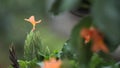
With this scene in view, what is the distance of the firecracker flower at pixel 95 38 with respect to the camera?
631 millimetres

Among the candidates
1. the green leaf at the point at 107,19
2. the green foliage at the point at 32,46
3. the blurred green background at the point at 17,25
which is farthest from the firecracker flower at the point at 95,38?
the blurred green background at the point at 17,25

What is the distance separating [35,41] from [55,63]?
0.63m

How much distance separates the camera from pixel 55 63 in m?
0.81

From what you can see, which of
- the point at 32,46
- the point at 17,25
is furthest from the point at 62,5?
the point at 17,25

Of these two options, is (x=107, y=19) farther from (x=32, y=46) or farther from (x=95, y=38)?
(x=32, y=46)

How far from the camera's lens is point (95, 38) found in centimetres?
64

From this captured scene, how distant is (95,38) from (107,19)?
0.06 meters

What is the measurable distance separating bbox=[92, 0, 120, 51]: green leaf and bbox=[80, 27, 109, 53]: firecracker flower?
0.02 meters

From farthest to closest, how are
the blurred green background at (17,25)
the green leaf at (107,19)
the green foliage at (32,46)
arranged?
the blurred green background at (17,25)
the green foliage at (32,46)
the green leaf at (107,19)

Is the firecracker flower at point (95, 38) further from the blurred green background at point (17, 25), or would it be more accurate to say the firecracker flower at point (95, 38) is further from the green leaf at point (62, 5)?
the blurred green background at point (17, 25)

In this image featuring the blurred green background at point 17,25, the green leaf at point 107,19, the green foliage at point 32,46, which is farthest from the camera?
the blurred green background at point 17,25

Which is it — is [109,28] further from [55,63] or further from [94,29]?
[55,63]

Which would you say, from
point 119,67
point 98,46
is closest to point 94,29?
point 98,46

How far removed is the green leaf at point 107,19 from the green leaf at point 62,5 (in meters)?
0.03
